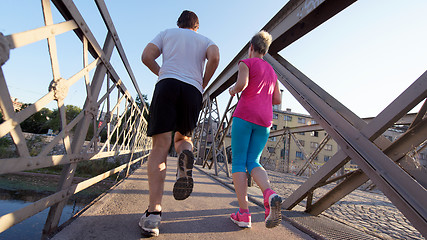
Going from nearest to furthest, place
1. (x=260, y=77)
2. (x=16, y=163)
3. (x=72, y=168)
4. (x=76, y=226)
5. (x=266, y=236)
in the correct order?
1. (x=16, y=163)
2. (x=76, y=226)
3. (x=72, y=168)
4. (x=266, y=236)
5. (x=260, y=77)

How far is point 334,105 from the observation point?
2.21m

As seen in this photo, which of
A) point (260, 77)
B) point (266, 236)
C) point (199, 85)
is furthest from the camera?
point (260, 77)

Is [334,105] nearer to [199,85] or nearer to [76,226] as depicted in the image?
[199,85]

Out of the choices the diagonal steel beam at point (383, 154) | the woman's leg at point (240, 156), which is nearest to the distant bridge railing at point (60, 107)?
A: the woman's leg at point (240, 156)

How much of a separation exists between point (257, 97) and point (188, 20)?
3.30 feet

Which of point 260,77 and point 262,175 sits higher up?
point 260,77

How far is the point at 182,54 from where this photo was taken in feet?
5.99

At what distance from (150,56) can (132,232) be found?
1.40 m

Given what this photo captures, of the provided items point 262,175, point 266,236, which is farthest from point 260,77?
point 266,236

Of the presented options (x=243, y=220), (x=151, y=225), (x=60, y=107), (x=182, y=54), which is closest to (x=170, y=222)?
(x=151, y=225)

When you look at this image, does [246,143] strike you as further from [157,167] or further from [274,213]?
[157,167]

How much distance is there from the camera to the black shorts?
1650mm

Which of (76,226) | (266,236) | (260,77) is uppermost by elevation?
(260,77)

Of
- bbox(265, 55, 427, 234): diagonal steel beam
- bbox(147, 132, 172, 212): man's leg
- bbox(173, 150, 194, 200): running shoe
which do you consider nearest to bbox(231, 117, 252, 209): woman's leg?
bbox(173, 150, 194, 200): running shoe
